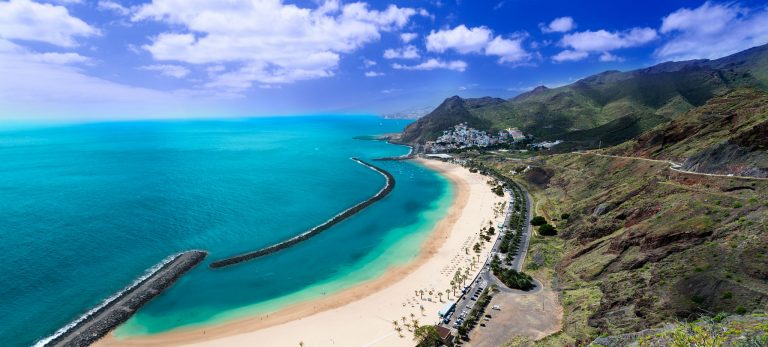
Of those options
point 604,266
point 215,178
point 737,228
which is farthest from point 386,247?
point 215,178

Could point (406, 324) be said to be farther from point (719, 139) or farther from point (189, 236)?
point (719, 139)

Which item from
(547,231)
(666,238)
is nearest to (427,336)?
(666,238)

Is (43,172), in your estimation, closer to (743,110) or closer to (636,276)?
(636,276)

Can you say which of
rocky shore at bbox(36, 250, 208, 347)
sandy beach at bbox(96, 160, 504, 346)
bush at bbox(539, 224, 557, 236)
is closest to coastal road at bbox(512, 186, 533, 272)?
bush at bbox(539, 224, 557, 236)

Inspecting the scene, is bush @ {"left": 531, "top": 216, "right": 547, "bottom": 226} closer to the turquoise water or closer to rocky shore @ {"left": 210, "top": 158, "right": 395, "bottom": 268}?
the turquoise water

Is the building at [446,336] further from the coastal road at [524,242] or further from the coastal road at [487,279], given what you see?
the coastal road at [524,242]

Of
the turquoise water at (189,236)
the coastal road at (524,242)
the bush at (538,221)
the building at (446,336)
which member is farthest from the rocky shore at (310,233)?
the bush at (538,221)
